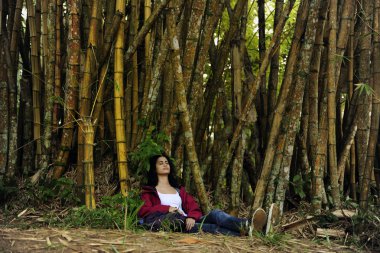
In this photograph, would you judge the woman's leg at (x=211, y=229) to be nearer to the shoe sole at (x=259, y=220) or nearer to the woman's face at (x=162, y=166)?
the shoe sole at (x=259, y=220)

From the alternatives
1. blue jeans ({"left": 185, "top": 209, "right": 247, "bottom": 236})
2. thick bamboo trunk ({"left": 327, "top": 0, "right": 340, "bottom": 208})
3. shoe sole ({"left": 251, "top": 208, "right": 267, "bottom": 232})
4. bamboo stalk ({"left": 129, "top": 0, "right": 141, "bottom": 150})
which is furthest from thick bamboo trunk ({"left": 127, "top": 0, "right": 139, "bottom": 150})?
thick bamboo trunk ({"left": 327, "top": 0, "right": 340, "bottom": 208})

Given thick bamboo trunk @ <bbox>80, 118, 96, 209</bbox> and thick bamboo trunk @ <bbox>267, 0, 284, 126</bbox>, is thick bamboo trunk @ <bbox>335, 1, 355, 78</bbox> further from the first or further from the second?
Result: thick bamboo trunk @ <bbox>80, 118, 96, 209</bbox>

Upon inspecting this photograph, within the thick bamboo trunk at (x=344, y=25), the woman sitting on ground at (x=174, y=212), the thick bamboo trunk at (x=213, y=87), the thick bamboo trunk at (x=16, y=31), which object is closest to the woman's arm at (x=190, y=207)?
the woman sitting on ground at (x=174, y=212)

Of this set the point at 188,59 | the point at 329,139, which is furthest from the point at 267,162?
the point at 188,59

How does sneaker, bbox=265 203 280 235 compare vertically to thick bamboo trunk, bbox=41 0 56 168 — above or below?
below

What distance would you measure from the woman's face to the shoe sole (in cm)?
78

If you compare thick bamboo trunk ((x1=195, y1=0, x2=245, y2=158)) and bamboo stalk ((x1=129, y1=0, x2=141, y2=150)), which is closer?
bamboo stalk ((x1=129, y1=0, x2=141, y2=150))

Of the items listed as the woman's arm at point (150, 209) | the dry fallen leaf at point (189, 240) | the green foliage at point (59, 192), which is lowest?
the dry fallen leaf at point (189, 240)

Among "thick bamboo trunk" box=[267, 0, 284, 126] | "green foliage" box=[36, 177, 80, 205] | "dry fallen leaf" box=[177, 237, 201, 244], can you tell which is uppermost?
"thick bamboo trunk" box=[267, 0, 284, 126]

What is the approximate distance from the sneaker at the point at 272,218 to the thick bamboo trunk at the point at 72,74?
151 centimetres

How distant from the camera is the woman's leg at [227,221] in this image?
2.97 meters

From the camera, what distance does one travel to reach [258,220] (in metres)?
2.91

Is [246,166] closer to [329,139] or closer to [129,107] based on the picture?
[329,139]

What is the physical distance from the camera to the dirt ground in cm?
235
